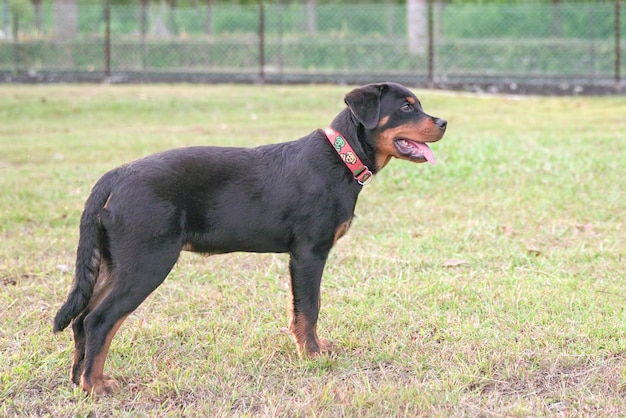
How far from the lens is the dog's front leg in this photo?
157 inches

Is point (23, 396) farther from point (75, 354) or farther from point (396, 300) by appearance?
point (396, 300)

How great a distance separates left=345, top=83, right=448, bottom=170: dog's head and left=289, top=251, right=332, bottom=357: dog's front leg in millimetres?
654

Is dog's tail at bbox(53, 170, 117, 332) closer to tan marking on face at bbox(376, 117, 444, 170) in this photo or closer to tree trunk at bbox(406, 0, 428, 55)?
tan marking on face at bbox(376, 117, 444, 170)

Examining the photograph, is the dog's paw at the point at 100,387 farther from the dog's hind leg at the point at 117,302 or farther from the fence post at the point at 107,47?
the fence post at the point at 107,47

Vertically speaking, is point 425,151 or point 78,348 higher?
point 425,151

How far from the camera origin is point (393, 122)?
4211 mm

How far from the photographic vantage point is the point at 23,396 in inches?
144

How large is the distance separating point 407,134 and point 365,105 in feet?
0.92

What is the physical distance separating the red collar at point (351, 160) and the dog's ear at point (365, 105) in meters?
0.15

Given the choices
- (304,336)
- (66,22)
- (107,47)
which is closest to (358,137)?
(304,336)

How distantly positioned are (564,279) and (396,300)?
45.7 inches

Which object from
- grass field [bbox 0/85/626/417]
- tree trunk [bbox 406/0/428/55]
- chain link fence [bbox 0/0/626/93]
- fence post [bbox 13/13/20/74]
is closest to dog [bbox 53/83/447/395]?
grass field [bbox 0/85/626/417]

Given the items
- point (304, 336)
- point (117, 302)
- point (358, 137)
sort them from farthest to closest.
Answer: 1. point (358, 137)
2. point (304, 336)
3. point (117, 302)

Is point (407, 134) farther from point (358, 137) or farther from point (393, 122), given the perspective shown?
point (358, 137)
